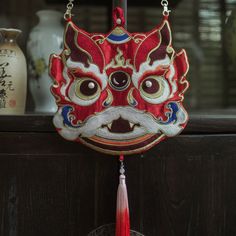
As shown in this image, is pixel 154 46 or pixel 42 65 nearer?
pixel 154 46

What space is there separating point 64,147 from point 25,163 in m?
0.07

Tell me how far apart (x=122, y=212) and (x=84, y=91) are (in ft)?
0.61

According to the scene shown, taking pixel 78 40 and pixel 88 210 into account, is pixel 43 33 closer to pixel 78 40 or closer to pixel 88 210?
pixel 78 40

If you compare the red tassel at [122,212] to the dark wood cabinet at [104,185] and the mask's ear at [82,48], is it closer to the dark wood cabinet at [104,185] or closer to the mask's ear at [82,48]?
the dark wood cabinet at [104,185]

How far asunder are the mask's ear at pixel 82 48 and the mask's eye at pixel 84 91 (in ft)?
0.09

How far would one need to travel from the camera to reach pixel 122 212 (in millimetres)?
611

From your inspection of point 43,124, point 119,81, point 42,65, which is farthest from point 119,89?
point 42,65

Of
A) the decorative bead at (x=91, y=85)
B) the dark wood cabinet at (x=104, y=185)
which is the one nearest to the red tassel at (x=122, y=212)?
the dark wood cabinet at (x=104, y=185)

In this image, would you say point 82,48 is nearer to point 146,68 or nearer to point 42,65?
point 146,68

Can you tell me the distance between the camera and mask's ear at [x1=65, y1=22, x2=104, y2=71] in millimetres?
633

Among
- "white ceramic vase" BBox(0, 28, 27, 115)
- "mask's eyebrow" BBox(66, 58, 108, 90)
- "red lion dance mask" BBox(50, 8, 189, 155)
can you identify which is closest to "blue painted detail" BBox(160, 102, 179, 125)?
"red lion dance mask" BBox(50, 8, 189, 155)

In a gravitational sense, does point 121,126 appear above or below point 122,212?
A: above

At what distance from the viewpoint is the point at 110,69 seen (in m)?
0.63

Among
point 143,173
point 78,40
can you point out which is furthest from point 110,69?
point 143,173
